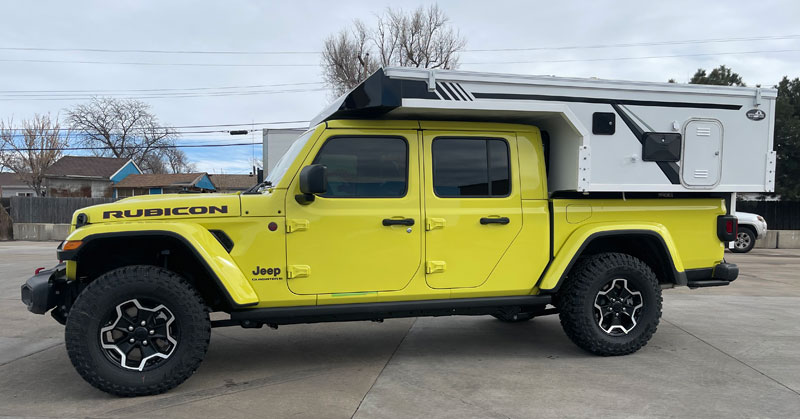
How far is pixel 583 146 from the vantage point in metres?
4.32

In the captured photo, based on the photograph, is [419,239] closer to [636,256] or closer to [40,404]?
[636,256]

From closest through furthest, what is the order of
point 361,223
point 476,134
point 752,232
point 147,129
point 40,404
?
point 40,404 < point 361,223 < point 476,134 < point 752,232 < point 147,129

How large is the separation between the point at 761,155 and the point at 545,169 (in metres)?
1.93

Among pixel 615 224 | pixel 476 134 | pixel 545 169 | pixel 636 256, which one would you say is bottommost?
pixel 636 256

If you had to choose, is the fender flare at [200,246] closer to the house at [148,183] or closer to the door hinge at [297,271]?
the door hinge at [297,271]

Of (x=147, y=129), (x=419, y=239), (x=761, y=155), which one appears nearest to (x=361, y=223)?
(x=419, y=239)

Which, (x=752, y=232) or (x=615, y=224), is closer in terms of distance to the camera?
(x=615, y=224)

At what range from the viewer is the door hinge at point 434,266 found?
13.8ft

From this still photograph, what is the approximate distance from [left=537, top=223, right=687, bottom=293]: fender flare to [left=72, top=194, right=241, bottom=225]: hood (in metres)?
2.60

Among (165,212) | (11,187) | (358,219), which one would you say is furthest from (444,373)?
(11,187)

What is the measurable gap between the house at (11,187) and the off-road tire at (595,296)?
55.2m

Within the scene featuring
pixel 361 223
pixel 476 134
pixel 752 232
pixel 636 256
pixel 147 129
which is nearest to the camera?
pixel 361 223

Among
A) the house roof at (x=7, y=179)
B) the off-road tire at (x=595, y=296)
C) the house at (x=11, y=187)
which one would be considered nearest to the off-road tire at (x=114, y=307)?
the off-road tire at (x=595, y=296)

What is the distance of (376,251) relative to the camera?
Result: 4.10 meters
